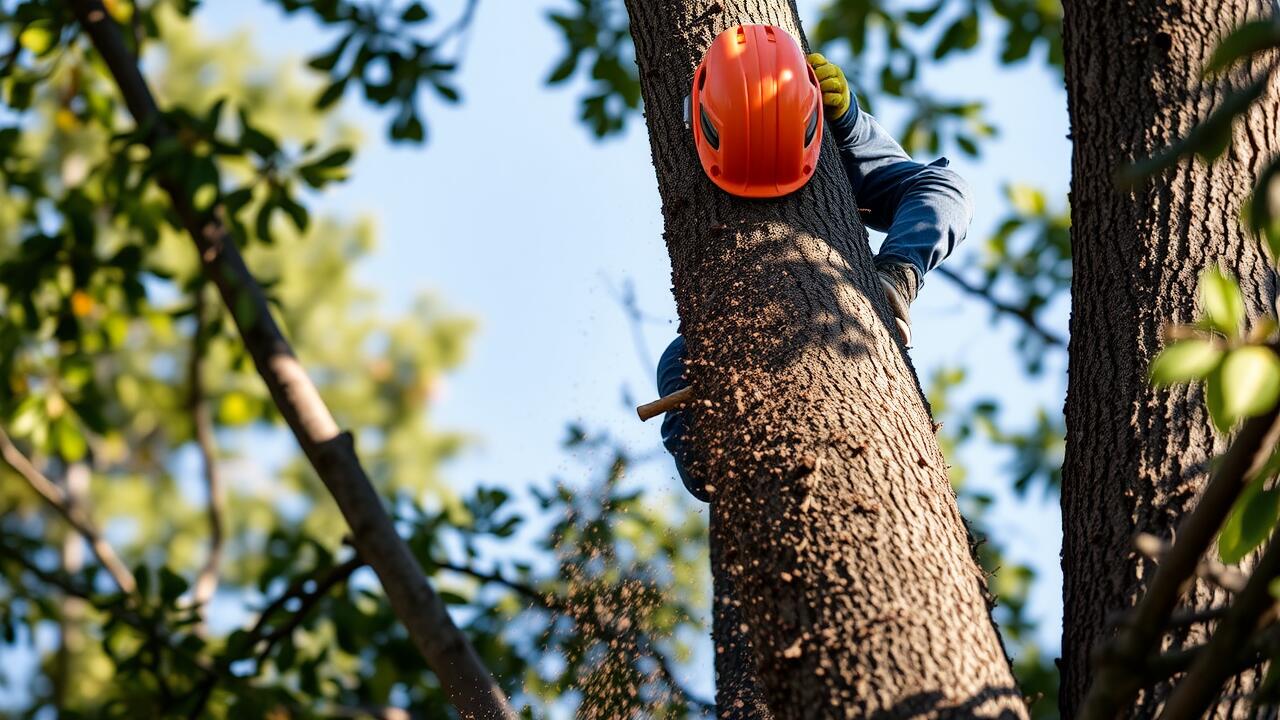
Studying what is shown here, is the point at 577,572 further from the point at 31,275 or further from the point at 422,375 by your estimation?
the point at 422,375

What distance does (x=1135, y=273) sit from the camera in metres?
1.94

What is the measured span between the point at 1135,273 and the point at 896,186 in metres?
0.87

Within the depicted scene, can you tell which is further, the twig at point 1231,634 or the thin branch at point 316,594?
the thin branch at point 316,594

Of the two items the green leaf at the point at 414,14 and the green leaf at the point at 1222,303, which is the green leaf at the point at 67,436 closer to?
the green leaf at the point at 414,14

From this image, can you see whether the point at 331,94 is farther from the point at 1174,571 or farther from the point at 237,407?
the point at 1174,571

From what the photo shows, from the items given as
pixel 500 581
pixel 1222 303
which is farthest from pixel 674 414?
pixel 1222 303

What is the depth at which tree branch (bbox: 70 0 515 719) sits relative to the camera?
2.62m

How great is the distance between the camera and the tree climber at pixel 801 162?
2143 millimetres

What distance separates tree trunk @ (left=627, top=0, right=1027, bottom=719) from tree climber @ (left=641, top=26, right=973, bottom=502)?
5cm

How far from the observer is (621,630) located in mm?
2865

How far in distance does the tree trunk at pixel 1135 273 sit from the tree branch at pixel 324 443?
1.25 metres

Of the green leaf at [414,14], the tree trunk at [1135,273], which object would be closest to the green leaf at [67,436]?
the green leaf at [414,14]

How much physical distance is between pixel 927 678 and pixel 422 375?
550 inches

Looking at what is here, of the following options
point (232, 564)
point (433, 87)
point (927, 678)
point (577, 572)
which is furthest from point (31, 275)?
point (232, 564)
